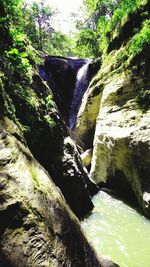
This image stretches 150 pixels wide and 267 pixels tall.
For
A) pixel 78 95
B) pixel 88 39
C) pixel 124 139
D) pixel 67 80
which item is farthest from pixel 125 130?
pixel 88 39

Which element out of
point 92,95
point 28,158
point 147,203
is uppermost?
point 92,95

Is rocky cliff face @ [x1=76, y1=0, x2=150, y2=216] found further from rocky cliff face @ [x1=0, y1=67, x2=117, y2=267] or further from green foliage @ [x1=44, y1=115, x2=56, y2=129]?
rocky cliff face @ [x1=0, y1=67, x2=117, y2=267]

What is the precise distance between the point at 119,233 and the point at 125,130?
2937mm

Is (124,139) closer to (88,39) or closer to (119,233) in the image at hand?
(119,233)

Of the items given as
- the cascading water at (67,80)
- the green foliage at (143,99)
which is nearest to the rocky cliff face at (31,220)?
the green foliage at (143,99)

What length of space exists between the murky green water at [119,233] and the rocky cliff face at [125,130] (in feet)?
1.67

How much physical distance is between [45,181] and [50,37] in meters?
40.3

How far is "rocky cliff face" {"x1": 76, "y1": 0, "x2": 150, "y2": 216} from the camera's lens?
5730mm

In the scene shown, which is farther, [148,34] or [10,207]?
[148,34]

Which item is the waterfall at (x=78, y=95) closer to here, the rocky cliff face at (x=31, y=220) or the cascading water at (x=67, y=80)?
the cascading water at (x=67, y=80)

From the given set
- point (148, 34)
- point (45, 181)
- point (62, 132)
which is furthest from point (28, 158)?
point (148, 34)

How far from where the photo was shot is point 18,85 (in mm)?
4664

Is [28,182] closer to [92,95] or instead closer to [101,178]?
[101,178]

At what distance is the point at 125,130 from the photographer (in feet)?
21.2
